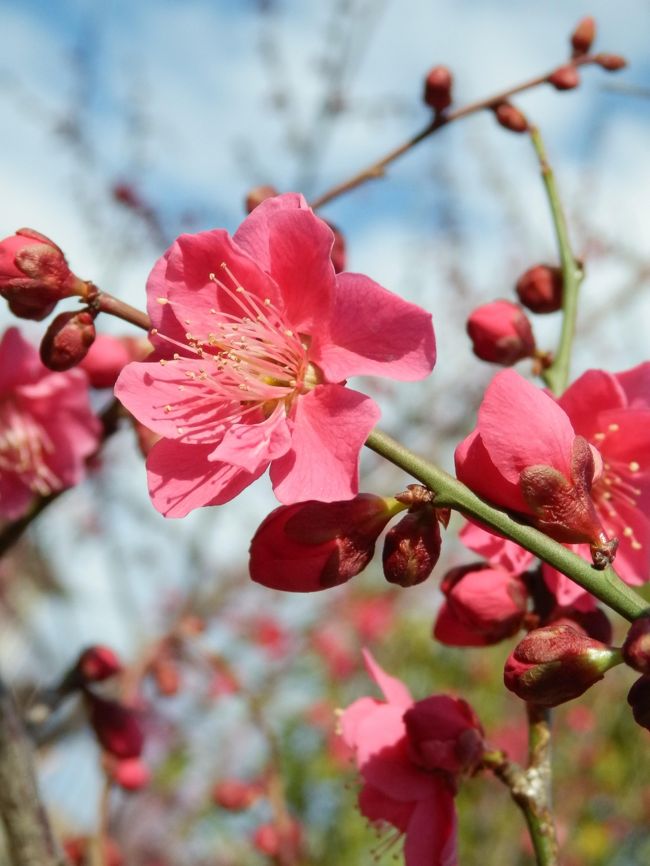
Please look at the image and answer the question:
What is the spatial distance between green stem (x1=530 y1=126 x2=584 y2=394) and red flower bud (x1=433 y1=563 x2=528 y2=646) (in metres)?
0.30

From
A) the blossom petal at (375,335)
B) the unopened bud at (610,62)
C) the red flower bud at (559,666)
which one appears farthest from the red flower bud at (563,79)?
the red flower bud at (559,666)

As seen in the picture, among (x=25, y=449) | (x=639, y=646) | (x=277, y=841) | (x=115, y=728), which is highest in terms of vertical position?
(x=639, y=646)

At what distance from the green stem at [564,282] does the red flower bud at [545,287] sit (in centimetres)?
2

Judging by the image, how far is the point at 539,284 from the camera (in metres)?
1.30

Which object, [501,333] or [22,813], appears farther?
[22,813]

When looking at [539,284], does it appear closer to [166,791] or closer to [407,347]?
[407,347]

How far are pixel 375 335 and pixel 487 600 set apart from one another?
304 millimetres

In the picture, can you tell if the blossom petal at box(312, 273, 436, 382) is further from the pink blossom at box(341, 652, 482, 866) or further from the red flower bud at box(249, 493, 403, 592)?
the pink blossom at box(341, 652, 482, 866)

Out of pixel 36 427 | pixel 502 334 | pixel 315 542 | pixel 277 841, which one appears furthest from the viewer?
pixel 277 841

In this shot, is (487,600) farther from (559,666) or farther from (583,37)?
(583,37)

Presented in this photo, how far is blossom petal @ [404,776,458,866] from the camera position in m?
0.90

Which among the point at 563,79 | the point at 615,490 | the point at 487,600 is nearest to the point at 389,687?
the point at 487,600

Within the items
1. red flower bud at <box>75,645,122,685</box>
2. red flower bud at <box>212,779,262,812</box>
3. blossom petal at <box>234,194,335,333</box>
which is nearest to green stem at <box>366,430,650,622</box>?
blossom petal at <box>234,194,335,333</box>

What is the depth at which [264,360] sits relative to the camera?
991 millimetres
